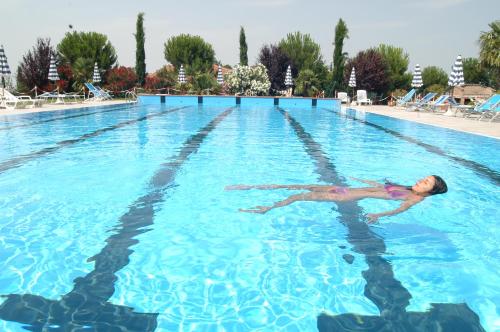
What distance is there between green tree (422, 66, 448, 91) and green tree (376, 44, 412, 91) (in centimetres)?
749

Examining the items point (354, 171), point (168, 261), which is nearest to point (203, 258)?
point (168, 261)

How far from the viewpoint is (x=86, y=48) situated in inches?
1305

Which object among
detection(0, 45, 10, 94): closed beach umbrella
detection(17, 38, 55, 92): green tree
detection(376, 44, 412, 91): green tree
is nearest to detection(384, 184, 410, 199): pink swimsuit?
detection(0, 45, 10, 94): closed beach umbrella

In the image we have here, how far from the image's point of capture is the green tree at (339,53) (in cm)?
3225

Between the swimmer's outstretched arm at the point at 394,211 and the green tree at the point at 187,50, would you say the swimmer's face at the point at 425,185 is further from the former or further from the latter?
the green tree at the point at 187,50

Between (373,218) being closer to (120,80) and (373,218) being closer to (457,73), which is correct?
(457,73)

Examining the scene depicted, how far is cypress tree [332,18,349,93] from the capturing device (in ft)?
106

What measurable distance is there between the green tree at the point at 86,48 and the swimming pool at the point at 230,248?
28428mm

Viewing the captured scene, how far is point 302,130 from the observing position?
12.2 m

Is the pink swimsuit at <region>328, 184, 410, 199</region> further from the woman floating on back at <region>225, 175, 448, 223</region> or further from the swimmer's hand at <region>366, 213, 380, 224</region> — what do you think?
the swimmer's hand at <region>366, 213, 380, 224</region>

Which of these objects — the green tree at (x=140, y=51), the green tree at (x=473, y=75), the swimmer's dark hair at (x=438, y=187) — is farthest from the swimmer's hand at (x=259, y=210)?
the green tree at (x=473, y=75)

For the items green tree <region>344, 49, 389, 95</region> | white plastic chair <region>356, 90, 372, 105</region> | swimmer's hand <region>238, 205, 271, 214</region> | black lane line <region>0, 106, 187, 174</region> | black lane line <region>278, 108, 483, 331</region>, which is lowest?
black lane line <region>278, 108, 483, 331</region>

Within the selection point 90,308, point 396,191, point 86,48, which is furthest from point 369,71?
point 90,308

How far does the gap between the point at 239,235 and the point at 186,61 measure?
37.5 metres
